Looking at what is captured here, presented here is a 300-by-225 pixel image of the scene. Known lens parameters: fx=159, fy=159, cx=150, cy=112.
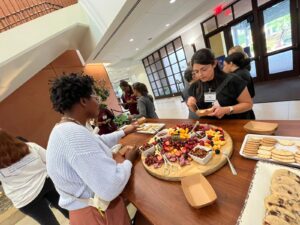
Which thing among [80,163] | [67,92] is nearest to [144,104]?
[67,92]

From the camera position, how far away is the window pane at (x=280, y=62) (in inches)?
178

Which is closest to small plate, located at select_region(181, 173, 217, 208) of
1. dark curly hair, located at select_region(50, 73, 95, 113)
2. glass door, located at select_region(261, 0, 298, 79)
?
dark curly hair, located at select_region(50, 73, 95, 113)

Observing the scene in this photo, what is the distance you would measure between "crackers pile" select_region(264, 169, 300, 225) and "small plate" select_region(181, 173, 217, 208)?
0.18 m

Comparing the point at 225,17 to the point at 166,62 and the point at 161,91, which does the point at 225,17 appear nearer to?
the point at 166,62

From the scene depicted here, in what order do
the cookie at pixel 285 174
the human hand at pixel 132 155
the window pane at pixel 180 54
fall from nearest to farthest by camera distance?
the cookie at pixel 285 174, the human hand at pixel 132 155, the window pane at pixel 180 54

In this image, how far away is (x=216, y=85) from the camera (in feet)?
4.45

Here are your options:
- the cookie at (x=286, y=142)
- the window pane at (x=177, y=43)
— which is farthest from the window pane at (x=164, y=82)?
the cookie at (x=286, y=142)

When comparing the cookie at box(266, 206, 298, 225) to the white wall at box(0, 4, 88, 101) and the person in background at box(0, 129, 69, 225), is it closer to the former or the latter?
the person in background at box(0, 129, 69, 225)

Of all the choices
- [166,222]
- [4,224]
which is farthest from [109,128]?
[4,224]

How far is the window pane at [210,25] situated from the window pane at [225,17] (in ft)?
0.57

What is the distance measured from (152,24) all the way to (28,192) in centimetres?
444

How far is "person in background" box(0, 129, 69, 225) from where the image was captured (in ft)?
4.54

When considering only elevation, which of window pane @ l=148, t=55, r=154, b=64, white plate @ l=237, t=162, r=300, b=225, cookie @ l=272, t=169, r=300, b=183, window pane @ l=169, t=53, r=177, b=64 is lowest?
white plate @ l=237, t=162, r=300, b=225

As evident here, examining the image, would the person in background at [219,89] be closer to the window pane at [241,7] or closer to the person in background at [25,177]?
the person in background at [25,177]
